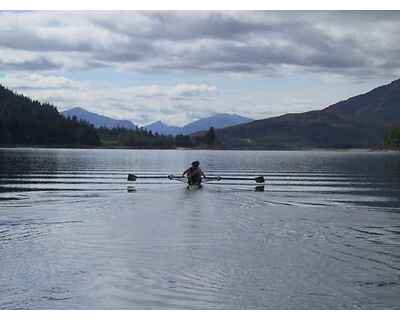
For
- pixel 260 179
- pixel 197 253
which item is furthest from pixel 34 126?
pixel 197 253

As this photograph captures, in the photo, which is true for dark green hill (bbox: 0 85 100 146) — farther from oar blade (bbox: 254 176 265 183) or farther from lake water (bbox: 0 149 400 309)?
lake water (bbox: 0 149 400 309)

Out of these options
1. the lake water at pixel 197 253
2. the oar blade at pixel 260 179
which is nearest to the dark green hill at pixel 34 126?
the oar blade at pixel 260 179

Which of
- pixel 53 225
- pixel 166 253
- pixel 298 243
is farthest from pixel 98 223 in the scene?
pixel 298 243

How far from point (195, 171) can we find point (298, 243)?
17343 mm

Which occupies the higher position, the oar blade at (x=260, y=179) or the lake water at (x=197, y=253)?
the oar blade at (x=260, y=179)

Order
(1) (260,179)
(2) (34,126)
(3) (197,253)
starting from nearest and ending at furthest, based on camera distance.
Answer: (3) (197,253), (1) (260,179), (2) (34,126)

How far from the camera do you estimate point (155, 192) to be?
30.2 metres

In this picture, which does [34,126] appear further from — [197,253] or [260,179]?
[197,253]

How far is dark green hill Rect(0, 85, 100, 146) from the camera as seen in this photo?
424ft

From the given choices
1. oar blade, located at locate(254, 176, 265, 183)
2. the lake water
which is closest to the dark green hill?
oar blade, located at locate(254, 176, 265, 183)

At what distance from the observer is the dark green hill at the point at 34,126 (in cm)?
12912

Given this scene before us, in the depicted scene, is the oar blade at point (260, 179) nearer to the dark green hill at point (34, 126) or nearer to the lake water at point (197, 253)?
the lake water at point (197, 253)

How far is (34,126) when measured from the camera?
13612cm

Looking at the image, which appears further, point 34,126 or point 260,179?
point 34,126
